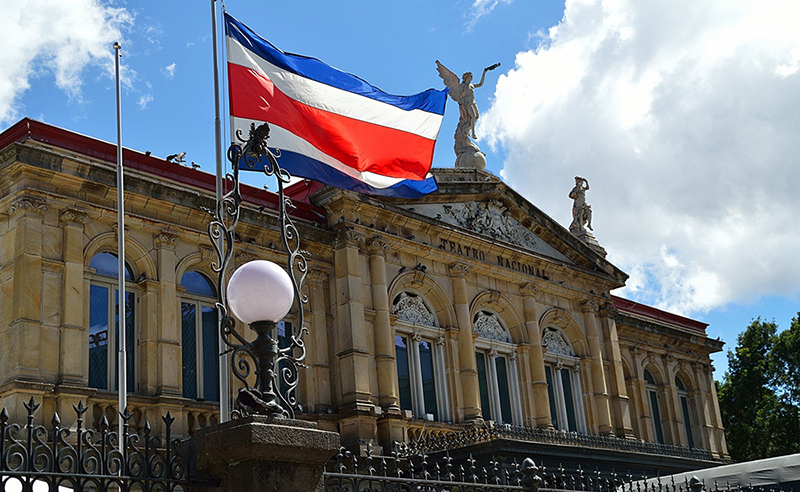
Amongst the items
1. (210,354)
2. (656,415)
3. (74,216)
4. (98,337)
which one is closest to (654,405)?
(656,415)

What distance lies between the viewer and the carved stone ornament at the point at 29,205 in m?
16.3

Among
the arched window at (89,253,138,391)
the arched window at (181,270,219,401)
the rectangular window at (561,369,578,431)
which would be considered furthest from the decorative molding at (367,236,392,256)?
the rectangular window at (561,369,578,431)

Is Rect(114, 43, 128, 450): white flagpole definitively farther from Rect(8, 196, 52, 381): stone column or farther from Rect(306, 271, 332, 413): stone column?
Rect(306, 271, 332, 413): stone column

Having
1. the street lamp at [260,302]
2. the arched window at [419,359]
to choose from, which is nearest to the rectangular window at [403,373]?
the arched window at [419,359]

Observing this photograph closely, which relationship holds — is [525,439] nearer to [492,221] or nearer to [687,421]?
[492,221]

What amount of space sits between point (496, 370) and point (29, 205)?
11957 millimetres

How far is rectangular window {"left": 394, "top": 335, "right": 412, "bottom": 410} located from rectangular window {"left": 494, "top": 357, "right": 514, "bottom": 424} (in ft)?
9.49

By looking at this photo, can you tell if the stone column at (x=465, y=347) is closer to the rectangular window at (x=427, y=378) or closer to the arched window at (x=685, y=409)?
the rectangular window at (x=427, y=378)

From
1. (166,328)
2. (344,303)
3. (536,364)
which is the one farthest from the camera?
(536,364)

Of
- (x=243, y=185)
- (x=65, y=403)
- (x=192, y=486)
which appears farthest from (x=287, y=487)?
(x=243, y=185)

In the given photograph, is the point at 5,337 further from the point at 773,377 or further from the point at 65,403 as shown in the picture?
the point at 773,377

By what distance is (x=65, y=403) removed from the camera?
51.4ft

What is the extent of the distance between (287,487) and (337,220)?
1426 cm

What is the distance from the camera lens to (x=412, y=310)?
2194 cm
